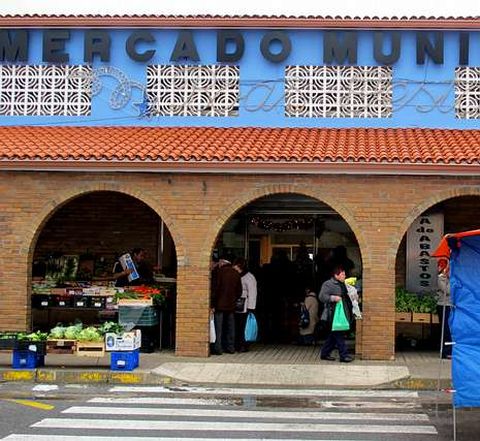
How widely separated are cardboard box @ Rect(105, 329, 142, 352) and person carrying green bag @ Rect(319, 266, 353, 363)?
10.7 ft

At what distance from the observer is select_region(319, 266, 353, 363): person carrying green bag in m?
13.2

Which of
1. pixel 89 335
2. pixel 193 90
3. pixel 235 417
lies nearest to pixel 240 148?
pixel 193 90

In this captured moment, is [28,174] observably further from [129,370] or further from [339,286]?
[339,286]

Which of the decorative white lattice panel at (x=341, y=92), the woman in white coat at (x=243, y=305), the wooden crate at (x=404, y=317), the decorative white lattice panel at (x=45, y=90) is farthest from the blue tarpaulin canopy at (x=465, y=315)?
the decorative white lattice panel at (x=45, y=90)

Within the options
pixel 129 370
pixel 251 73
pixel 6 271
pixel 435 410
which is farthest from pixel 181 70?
pixel 435 410

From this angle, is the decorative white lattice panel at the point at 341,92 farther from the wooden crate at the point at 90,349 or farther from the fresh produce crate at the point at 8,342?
the fresh produce crate at the point at 8,342

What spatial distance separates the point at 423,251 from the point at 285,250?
312 cm

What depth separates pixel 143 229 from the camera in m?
17.0

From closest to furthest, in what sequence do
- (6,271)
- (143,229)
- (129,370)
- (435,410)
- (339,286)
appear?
(435,410) < (129,370) < (339,286) < (6,271) < (143,229)

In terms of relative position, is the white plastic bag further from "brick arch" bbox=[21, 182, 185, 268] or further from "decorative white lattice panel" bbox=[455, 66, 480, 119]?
"decorative white lattice panel" bbox=[455, 66, 480, 119]

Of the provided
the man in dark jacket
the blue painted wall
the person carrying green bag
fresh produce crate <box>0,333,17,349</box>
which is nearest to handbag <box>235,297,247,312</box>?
the man in dark jacket

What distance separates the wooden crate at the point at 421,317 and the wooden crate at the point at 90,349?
5.81m

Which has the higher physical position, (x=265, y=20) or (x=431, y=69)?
(x=265, y=20)

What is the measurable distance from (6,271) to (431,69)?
9740 mm
